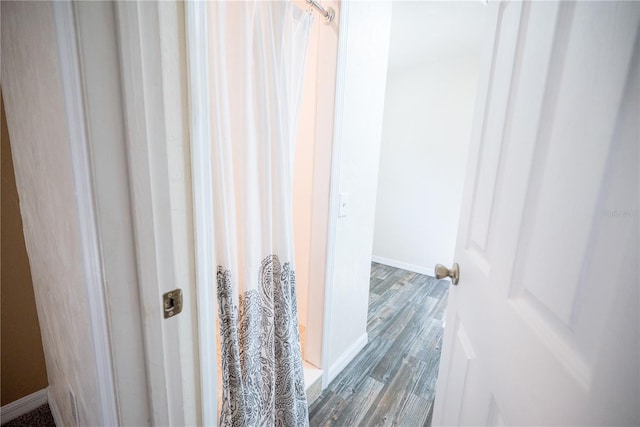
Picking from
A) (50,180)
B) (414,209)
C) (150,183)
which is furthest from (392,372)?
(414,209)

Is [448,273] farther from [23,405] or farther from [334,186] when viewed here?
[23,405]

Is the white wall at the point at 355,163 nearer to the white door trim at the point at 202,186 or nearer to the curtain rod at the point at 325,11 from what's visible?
the curtain rod at the point at 325,11

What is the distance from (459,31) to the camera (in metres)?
2.14

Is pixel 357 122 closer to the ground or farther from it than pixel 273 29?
closer to the ground

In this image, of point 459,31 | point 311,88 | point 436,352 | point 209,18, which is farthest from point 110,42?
point 459,31

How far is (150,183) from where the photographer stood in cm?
49

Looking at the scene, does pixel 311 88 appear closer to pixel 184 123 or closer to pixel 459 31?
pixel 184 123

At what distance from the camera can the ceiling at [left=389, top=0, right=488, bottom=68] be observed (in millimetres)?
1795

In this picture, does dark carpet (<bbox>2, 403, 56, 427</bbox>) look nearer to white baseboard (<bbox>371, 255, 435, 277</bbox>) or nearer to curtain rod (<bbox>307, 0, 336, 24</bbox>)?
curtain rod (<bbox>307, 0, 336, 24</bbox>)

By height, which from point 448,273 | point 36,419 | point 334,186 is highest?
point 334,186

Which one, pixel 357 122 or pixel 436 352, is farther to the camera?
pixel 436 352

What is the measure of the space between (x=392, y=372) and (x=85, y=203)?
1.81 meters

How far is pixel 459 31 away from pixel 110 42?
262 centimetres

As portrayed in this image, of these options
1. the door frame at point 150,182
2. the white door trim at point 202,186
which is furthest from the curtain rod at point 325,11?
the door frame at point 150,182
